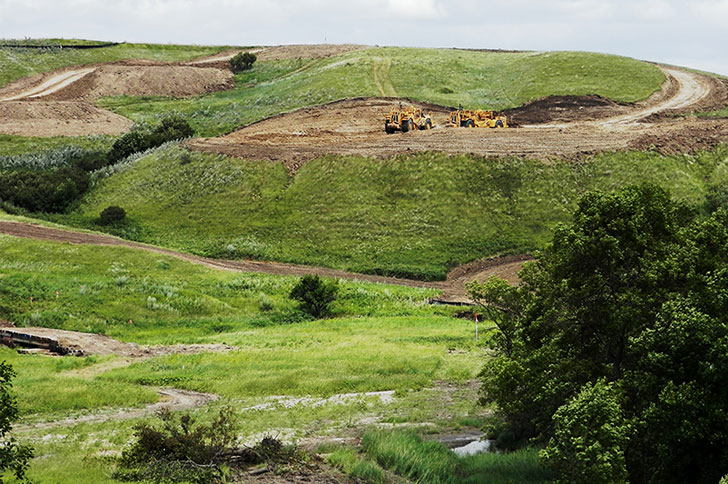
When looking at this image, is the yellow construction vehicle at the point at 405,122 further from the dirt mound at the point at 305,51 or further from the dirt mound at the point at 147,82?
the dirt mound at the point at 305,51

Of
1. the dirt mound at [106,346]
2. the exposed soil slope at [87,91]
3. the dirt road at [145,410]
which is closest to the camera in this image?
the dirt road at [145,410]

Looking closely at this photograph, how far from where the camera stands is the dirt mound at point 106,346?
35469mm

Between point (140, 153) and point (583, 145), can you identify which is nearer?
point (583, 145)

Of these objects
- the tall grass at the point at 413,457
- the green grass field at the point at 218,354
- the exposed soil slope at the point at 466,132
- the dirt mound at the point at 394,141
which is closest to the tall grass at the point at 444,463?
the tall grass at the point at 413,457

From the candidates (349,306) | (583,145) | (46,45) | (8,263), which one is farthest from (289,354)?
(46,45)

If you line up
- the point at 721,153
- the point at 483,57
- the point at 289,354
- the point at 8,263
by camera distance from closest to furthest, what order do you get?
the point at 289,354, the point at 8,263, the point at 721,153, the point at 483,57

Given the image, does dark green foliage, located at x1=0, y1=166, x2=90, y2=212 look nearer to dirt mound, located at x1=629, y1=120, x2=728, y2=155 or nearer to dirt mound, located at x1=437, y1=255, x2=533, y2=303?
dirt mound, located at x1=437, y1=255, x2=533, y2=303

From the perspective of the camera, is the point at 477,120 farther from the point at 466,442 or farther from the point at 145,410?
the point at 466,442

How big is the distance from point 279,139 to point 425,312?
36.4m

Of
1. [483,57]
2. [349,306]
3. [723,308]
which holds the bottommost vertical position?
[349,306]

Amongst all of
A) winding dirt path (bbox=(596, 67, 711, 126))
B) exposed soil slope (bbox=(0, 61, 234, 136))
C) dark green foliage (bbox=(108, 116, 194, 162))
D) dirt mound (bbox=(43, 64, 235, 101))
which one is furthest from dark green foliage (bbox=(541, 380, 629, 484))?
dirt mound (bbox=(43, 64, 235, 101))

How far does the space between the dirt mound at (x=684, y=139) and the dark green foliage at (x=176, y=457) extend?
56673 mm

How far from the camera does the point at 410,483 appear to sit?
18891 millimetres

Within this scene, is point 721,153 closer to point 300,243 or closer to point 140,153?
point 300,243
